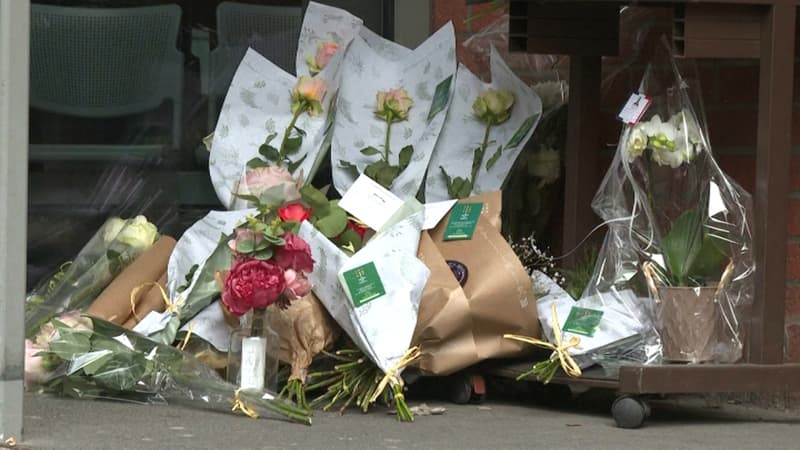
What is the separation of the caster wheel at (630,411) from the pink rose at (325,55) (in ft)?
4.95

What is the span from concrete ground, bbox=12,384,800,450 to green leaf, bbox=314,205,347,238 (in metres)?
0.54

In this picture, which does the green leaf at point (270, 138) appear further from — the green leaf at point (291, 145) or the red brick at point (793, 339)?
the red brick at point (793, 339)

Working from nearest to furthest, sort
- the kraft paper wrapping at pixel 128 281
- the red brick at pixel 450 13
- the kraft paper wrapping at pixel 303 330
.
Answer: the kraft paper wrapping at pixel 303 330
the kraft paper wrapping at pixel 128 281
the red brick at pixel 450 13

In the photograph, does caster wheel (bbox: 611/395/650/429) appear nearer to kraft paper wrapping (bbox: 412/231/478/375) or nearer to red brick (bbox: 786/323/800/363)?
kraft paper wrapping (bbox: 412/231/478/375)

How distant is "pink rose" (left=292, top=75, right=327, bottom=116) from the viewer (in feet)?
→ 16.5

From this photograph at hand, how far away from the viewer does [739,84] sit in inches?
195

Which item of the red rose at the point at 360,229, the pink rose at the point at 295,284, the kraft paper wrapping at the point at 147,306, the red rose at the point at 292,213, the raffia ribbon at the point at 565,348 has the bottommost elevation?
the raffia ribbon at the point at 565,348

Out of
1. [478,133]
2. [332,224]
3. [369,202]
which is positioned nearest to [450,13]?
[478,133]

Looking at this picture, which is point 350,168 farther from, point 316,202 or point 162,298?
point 162,298

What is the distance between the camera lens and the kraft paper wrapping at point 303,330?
4.59 meters

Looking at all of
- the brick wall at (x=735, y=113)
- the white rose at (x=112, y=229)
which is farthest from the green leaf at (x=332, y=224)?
the brick wall at (x=735, y=113)

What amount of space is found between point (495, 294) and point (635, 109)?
26.2 inches

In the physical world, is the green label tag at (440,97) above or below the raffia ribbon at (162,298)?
above

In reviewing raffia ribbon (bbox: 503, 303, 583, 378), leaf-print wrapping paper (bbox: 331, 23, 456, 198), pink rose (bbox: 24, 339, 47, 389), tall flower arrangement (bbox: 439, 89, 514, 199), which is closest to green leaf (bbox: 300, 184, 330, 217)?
leaf-print wrapping paper (bbox: 331, 23, 456, 198)
